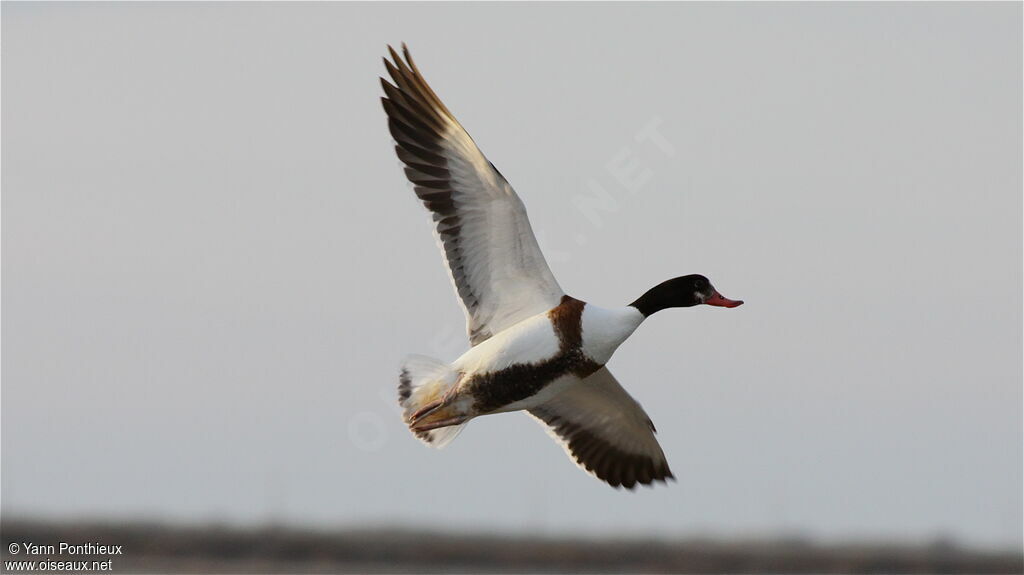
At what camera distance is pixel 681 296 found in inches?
488

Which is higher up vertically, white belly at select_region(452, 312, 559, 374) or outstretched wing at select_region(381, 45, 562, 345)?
outstretched wing at select_region(381, 45, 562, 345)

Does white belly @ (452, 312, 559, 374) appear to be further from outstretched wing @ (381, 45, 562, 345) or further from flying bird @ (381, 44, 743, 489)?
outstretched wing @ (381, 45, 562, 345)

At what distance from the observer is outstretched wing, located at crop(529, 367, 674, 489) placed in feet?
44.7

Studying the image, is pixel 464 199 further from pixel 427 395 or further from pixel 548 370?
pixel 427 395

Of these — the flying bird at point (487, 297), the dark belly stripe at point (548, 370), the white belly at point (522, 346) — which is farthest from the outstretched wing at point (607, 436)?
the white belly at point (522, 346)

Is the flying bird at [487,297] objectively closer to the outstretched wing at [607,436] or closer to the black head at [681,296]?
the black head at [681,296]

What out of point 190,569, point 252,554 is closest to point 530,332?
point 190,569

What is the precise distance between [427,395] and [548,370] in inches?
39.9

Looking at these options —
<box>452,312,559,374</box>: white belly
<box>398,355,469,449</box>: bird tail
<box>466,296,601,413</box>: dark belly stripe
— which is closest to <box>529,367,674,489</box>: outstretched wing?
<box>398,355,469,449</box>: bird tail

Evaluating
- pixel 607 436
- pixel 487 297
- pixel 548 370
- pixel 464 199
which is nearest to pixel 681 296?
pixel 548 370

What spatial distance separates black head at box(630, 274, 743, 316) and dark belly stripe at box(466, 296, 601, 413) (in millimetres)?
502

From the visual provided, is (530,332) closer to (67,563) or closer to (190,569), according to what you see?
(67,563)

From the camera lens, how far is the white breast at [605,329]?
12.0 m

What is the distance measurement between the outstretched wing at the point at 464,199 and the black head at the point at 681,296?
0.65 meters
